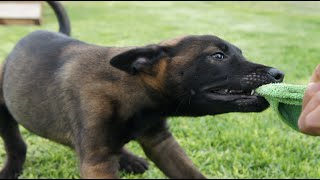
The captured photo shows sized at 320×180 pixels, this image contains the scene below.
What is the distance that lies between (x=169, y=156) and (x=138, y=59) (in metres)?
0.77

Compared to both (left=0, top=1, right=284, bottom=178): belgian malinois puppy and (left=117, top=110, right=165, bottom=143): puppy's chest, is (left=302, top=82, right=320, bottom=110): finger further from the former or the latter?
(left=117, top=110, right=165, bottom=143): puppy's chest

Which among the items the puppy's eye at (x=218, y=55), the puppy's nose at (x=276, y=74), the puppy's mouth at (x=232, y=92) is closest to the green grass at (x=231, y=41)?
the puppy's eye at (x=218, y=55)

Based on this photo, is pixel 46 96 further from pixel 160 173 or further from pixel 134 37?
pixel 134 37

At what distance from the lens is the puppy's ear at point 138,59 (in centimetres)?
294

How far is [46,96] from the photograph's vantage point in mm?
3408

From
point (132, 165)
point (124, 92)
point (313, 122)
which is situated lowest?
point (132, 165)

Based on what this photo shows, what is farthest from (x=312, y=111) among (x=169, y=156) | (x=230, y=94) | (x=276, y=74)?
(x=169, y=156)

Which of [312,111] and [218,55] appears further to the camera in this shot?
[218,55]

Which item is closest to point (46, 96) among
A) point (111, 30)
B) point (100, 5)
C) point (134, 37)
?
point (134, 37)

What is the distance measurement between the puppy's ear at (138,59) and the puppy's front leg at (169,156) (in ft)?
1.81

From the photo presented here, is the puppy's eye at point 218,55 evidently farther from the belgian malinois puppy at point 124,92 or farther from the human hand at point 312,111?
the human hand at point 312,111

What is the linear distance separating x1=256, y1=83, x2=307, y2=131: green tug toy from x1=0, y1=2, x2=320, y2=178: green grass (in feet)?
4.35

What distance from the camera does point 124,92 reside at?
3088mm

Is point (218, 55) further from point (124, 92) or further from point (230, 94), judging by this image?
point (124, 92)
